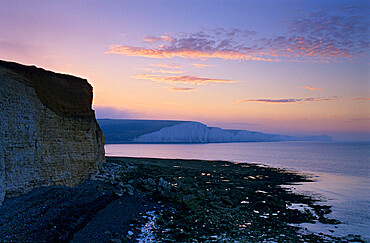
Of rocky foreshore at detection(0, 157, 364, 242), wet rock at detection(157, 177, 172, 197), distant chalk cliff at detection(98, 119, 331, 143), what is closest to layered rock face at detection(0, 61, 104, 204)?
rocky foreshore at detection(0, 157, 364, 242)

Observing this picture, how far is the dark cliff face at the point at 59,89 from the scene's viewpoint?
10.6m

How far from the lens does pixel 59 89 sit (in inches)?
494

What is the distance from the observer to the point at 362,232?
9766 millimetres

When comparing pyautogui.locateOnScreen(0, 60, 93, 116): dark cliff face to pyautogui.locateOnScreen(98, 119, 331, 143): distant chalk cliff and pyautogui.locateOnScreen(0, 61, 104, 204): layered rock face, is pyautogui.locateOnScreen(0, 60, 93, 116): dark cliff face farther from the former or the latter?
pyautogui.locateOnScreen(98, 119, 331, 143): distant chalk cliff

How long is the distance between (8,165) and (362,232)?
13.9 meters

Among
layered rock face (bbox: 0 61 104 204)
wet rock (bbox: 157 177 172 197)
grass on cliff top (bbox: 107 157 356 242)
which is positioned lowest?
grass on cliff top (bbox: 107 157 356 242)

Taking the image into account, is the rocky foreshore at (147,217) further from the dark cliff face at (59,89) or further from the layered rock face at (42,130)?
the dark cliff face at (59,89)

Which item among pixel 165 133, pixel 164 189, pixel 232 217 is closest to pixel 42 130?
pixel 164 189

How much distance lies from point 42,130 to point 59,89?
2822mm

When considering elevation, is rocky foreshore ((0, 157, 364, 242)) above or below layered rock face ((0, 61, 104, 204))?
below

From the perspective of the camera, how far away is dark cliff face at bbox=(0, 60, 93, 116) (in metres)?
Result: 10.6

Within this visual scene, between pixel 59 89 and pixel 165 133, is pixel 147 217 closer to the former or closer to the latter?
pixel 59 89

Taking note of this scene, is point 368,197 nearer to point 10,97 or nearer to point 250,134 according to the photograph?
point 10,97

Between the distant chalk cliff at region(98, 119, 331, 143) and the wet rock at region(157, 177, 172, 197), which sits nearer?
the wet rock at region(157, 177, 172, 197)
